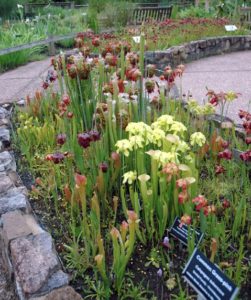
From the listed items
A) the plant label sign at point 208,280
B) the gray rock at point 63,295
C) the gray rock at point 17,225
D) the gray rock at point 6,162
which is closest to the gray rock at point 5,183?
the gray rock at point 6,162

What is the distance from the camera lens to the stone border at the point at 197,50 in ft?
22.4

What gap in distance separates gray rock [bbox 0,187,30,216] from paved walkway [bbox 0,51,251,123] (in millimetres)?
2405

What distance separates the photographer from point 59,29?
9211 mm

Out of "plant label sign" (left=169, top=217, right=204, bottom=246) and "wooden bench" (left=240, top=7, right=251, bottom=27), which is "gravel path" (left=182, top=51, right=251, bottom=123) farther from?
"plant label sign" (left=169, top=217, right=204, bottom=246)

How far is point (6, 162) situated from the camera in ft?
9.20

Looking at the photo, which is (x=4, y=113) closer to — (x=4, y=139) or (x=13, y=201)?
(x=4, y=139)

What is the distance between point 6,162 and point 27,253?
1149 mm

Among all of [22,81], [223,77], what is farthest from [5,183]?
[223,77]

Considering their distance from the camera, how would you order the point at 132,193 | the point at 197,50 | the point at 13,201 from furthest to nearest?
1. the point at 197,50
2. the point at 13,201
3. the point at 132,193

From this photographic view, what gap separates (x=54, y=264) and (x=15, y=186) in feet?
3.01

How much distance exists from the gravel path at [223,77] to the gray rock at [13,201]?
2505 millimetres

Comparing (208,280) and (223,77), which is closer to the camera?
(208,280)

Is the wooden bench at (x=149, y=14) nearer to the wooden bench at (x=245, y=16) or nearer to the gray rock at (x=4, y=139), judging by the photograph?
the wooden bench at (x=245, y=16)

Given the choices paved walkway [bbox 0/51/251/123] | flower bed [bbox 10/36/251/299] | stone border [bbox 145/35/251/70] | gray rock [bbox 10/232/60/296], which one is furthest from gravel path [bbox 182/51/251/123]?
gray rock [bbox 10/232/60/296]
